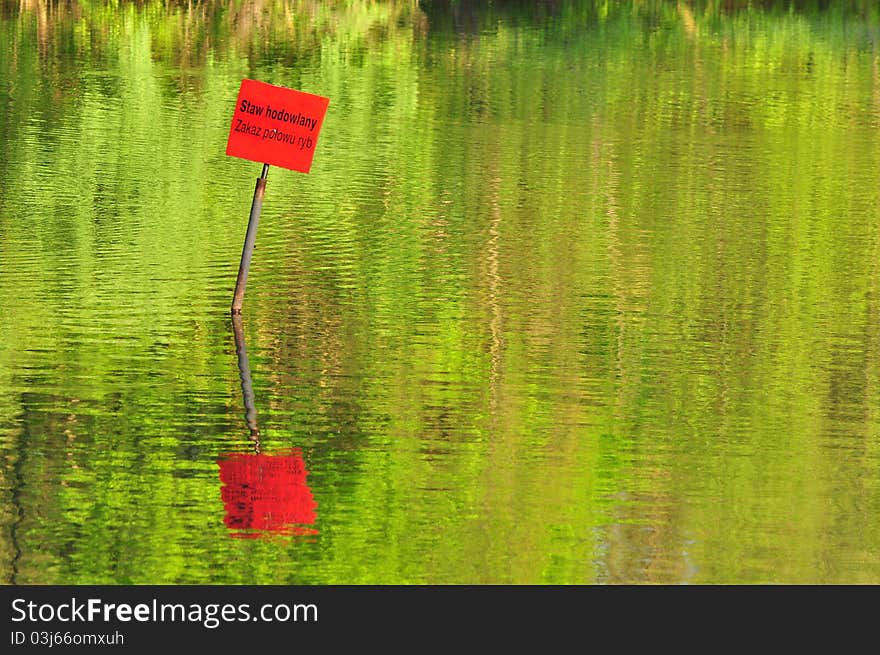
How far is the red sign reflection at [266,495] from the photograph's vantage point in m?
10.1

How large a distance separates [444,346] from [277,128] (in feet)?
6.23

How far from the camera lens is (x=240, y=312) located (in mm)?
15719

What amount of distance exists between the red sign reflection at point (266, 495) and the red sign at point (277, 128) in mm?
3733

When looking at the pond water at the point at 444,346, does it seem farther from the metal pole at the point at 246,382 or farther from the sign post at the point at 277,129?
the sign post at the point at 277,129

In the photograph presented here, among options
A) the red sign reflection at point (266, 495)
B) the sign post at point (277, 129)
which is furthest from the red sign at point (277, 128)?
the red sign reflection at point (266, 495)

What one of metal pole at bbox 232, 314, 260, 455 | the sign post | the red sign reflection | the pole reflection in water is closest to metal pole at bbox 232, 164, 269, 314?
metal pole at bbox 232, 314, 260, 455

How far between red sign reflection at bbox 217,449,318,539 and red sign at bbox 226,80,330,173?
3733mm

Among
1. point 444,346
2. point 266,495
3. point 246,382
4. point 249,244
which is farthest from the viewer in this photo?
point 249,244

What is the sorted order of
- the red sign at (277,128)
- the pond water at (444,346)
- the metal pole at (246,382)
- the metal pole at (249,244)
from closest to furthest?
the pond water at (444,346)
the metal pole at (246,382)
the red sign at (277,128)
the metal pole at (249,244)

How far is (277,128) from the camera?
14.8m

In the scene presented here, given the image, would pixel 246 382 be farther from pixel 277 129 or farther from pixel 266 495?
pixel 266 495

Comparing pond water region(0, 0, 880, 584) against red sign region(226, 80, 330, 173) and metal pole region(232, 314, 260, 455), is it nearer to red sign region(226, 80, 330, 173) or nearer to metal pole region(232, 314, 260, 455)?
metal pole region(232, 314, 260, 455)

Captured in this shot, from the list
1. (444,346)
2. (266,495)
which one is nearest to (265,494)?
(266,495)

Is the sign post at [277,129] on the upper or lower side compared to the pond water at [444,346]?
upper
